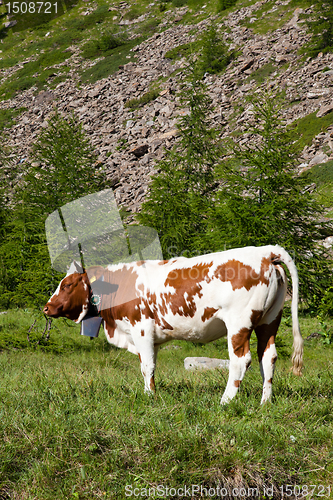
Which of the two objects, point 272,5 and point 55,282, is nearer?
point 55,282

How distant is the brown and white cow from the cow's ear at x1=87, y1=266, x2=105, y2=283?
0.01 meters

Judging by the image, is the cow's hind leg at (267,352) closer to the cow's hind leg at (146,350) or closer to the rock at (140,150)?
the cow's hind leg at (146,350)

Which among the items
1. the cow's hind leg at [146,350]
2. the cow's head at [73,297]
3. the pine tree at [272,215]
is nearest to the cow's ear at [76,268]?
the cow's head at [73,297]

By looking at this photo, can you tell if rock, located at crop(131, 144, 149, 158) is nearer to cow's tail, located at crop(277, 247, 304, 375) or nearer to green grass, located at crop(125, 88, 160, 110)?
green grass, located at crop(125, 88, 160, 110)

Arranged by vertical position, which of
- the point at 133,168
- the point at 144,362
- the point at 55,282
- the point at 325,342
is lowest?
the point at 133,168

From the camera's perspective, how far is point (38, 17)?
89.0 metres

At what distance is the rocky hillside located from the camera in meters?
36.2

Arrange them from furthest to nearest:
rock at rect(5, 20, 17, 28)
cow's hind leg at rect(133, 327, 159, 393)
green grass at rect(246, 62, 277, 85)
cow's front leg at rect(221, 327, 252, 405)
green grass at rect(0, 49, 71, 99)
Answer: rock at rect(5, 20, 17, 28) < green grass at rect(0, 49, 71, 99) < green grass at rect(246, 62, 277, 85) < cow's hind leg at rect(133, 327, 159, 393) < cow's front leg at rect(221, 327, 252, 405)

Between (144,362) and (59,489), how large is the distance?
6.67 ft

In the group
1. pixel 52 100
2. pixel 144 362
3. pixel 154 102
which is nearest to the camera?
pixel 144 362

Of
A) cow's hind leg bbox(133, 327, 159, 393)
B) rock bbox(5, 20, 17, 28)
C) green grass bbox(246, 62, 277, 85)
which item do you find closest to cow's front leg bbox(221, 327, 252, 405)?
cow's hind leg bbox(133, 327, 159, 393)

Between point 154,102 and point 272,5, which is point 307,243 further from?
point 272,5

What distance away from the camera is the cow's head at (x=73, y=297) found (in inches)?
203

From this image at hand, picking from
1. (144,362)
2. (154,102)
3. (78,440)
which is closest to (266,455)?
(78,440)
